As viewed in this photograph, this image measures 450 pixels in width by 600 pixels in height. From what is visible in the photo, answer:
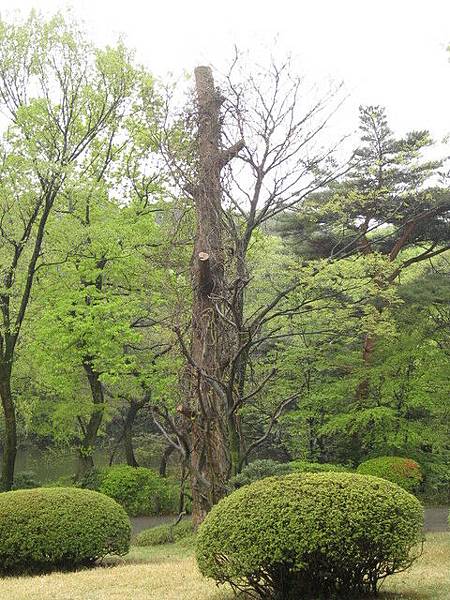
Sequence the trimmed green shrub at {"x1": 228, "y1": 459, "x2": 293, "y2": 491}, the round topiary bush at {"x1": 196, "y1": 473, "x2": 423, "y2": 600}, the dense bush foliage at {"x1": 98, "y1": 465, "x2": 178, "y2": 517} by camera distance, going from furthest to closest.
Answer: the dense bush foliage at {"x1": 98, "y1": 465, "x2": 178, "y2": 517}, the trimmed green shrub at {"x1": 228, "y1": 459, "x2": 293, "y2": 491}, the round topiary bush at {"x1": 196, "y1": 473, "x2": 423, "y2": 600}

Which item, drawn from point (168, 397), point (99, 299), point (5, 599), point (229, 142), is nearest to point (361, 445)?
point (168, 397)

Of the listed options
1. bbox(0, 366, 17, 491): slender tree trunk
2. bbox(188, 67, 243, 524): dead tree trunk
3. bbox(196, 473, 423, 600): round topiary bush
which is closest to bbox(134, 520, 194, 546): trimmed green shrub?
bbox(188, 67, 243, 524): dead tree trunk

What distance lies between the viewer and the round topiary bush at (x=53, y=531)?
8656mm

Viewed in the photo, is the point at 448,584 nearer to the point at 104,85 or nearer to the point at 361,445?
the point at 361,445

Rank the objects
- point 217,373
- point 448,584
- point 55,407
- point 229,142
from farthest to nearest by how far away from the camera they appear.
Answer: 1. point 55,407
2. point 229,142
3. point 217,373
4. point 448,584

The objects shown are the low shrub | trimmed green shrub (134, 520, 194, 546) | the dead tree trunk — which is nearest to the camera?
the dead tree trunk

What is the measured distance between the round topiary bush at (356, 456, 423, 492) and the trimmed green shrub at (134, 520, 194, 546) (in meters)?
4.01

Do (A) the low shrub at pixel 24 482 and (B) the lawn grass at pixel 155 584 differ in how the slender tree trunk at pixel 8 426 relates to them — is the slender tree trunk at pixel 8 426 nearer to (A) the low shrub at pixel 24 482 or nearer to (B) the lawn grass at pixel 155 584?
(A) the low shrub at pixel 24 482

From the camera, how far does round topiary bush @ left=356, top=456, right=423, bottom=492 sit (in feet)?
47.8

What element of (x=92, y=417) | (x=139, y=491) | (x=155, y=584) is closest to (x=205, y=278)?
(x=155, y=584)

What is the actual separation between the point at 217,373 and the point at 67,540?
3918 mm

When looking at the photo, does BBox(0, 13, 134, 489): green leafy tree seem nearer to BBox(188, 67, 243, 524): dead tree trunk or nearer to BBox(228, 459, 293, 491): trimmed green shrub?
BBox(188, 67, 243, 524): dead tree trunk

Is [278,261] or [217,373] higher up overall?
[278,261]

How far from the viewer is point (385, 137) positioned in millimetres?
18250
